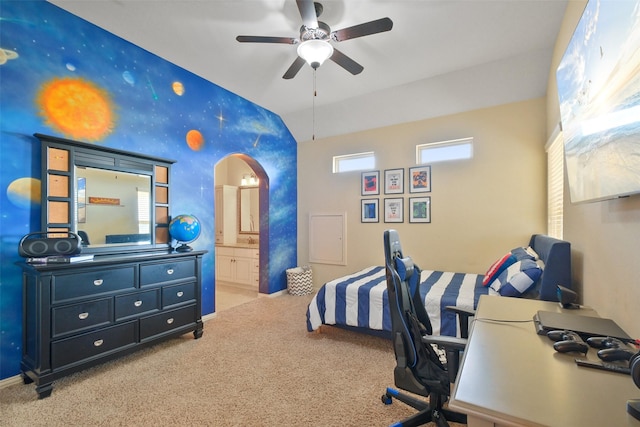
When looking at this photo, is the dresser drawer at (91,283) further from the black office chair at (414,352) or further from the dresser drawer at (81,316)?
the black office chair at (414,352)

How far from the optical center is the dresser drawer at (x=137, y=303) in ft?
8.32

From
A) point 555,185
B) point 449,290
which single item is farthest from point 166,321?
point 555,185

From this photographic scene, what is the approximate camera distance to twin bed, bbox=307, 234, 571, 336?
6.92 ft

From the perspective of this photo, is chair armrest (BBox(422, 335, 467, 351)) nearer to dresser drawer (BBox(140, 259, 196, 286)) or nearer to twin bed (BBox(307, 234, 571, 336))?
twin bed (BBox(307, 234, 571, 336))

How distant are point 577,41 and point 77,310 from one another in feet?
12.5

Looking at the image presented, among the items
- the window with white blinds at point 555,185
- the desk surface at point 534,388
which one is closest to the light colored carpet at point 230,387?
the desk surface at point 534,388

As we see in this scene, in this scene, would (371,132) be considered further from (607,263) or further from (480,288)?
(607,263)

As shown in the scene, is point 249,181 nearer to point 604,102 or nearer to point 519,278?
point 519,278

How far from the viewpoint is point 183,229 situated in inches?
128

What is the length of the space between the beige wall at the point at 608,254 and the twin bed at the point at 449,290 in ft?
0.55

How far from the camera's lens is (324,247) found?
5.12m

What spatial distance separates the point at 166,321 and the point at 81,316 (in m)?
0.75

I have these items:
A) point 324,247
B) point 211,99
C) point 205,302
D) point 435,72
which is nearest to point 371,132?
point 435,72

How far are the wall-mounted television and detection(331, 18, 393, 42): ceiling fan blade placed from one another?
1.15 metres
